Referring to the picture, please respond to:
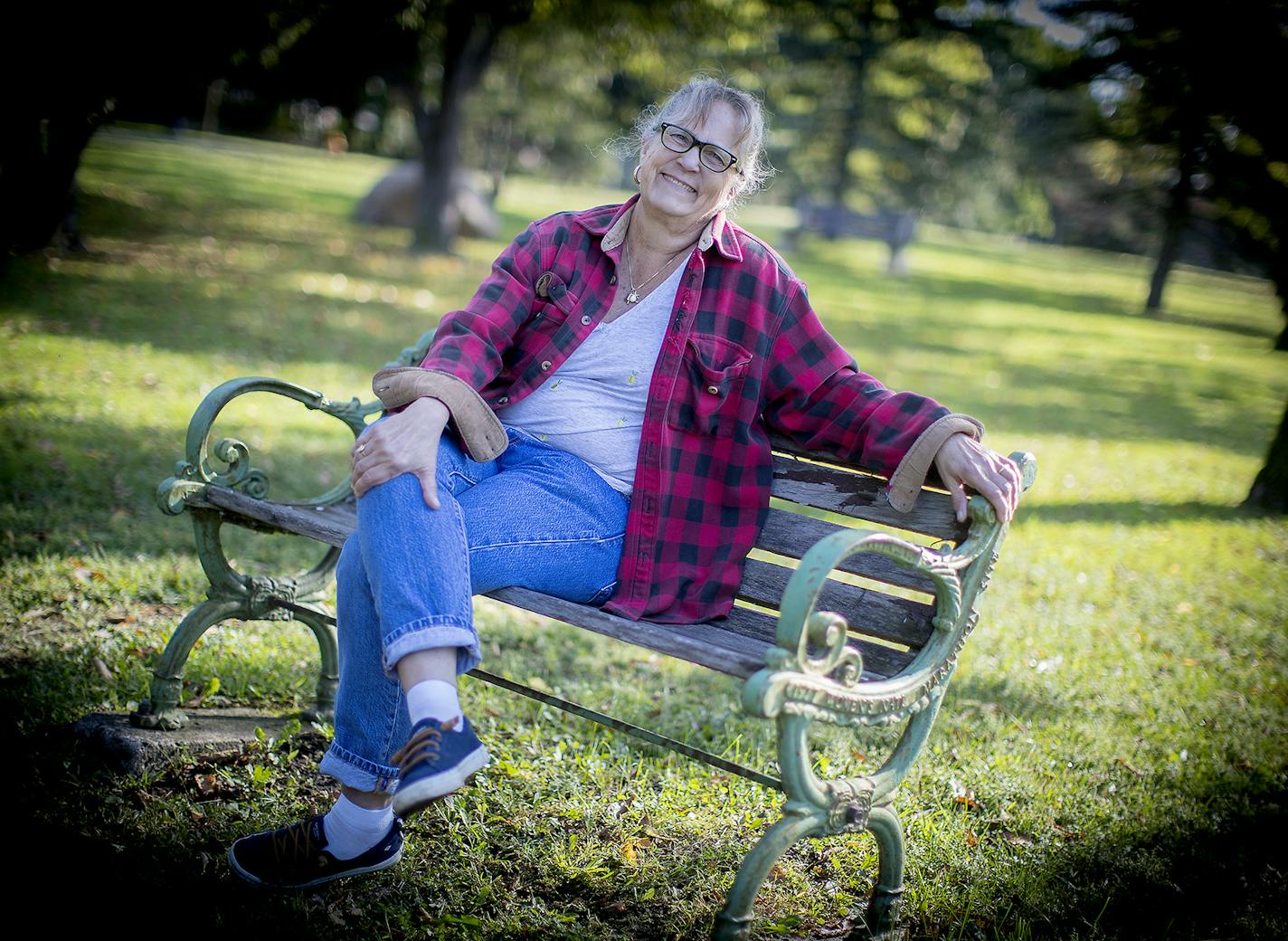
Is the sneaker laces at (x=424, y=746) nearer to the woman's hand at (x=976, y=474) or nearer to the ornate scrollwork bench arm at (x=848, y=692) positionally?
the ornate scrollwork bench arm at (x=848, y=692)

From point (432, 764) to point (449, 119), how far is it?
541 inches

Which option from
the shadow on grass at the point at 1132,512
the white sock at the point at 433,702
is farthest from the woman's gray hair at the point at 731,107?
the shadow on grass at the point at 1132,512

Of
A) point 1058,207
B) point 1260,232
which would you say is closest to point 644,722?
point 1260,232

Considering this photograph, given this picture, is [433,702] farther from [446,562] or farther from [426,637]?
[446,562]

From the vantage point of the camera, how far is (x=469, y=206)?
57.7ft

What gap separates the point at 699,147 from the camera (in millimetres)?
2740

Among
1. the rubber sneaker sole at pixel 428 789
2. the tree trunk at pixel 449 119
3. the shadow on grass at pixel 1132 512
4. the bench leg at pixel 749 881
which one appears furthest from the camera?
the tree trunk at pixel 449 119

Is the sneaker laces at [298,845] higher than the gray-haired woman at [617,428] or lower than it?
lower

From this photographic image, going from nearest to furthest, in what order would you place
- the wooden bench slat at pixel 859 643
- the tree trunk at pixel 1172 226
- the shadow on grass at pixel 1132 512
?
1. the wooden bench slat at pixel 859 643
2. the shadow on grass at pixel 1132 512
3. the tree trunk at pixel 1172 226

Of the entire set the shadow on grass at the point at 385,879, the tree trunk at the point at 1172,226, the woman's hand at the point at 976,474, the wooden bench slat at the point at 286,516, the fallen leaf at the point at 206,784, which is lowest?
the fallen leaf at the point at 206,784

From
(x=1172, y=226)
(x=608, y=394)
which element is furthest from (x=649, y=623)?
(x=1172, y=226)

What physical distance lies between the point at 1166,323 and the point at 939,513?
2100 centimetres

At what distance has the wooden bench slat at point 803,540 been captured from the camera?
2.71 m

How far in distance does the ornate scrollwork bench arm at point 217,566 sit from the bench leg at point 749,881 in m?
1.61
